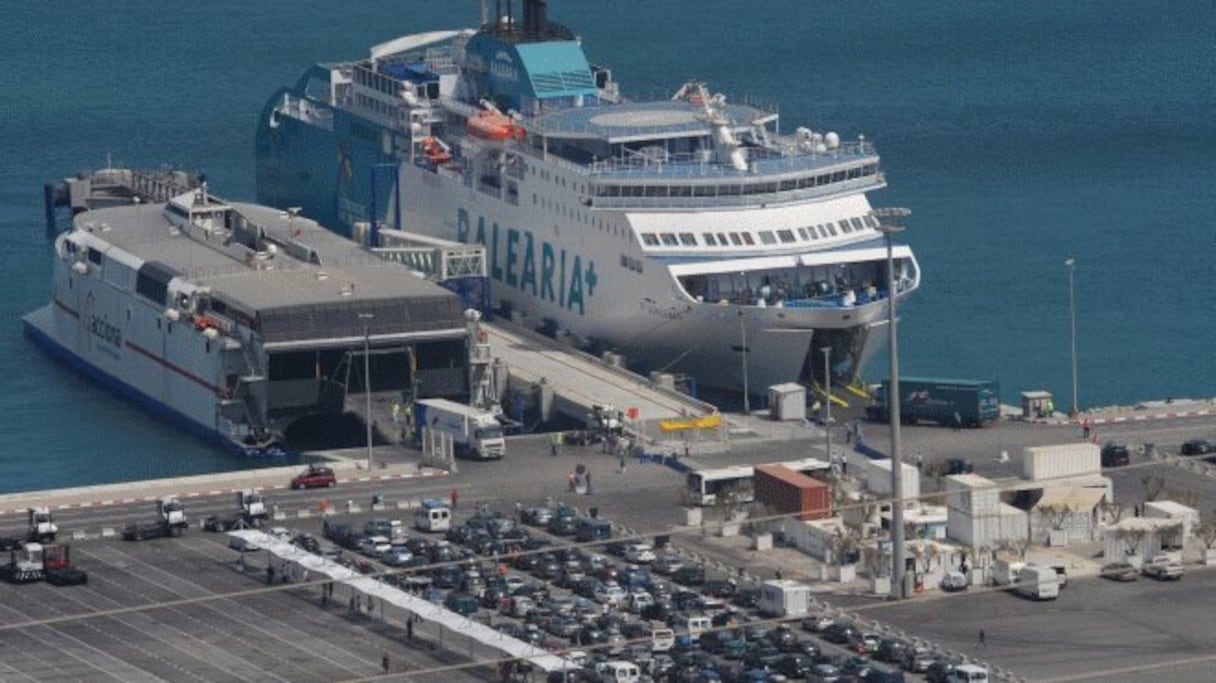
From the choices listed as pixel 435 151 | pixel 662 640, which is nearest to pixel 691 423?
pixel 662 640

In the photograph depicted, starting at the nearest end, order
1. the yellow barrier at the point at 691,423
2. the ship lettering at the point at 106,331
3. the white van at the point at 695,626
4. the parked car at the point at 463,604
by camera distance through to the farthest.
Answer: the white van at the point at 695,626
the parked car at the point at 463,604
the yellow barrier at the point at 691,423
the ship lettering at the point at 106,331

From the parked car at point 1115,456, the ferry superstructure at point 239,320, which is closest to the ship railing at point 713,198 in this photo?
the ferry superstructure at point 239,320

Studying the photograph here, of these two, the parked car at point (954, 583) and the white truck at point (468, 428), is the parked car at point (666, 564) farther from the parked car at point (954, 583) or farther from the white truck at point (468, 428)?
the white truck at point (468, 428)

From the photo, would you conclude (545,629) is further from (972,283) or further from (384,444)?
(972,283)

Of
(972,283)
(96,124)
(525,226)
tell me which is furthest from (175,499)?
(96,124)

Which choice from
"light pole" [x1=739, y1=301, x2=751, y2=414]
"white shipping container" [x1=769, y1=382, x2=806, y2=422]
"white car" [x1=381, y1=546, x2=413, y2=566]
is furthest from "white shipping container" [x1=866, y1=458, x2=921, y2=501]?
"light pole" [x1=739, y1=301, x2=751, y2=414]

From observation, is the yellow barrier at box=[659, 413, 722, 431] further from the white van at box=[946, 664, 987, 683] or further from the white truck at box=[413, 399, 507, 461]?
the white van at box=[946, 664, 987, 683]
